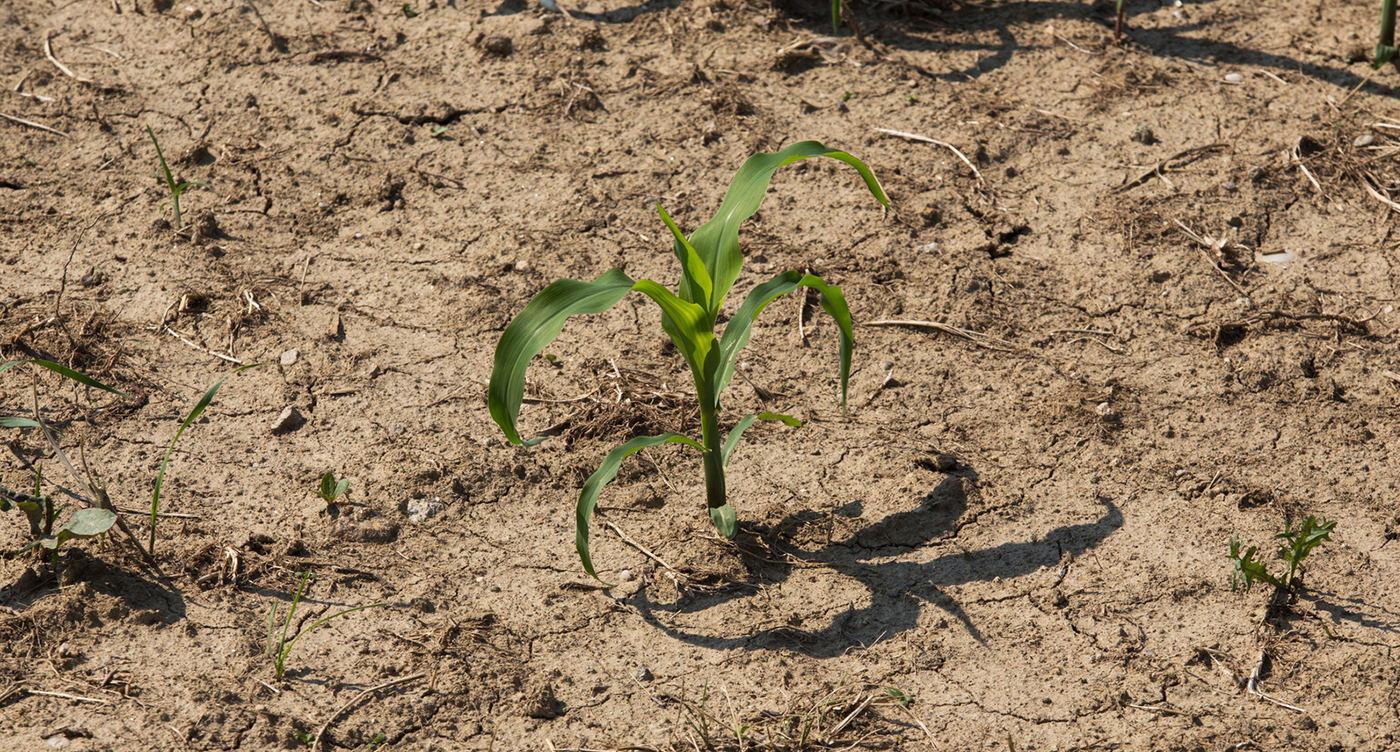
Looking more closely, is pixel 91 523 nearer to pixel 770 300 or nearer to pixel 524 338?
pixel 524 338

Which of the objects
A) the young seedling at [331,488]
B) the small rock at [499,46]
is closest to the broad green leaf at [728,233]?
the young seedling at [331,488]

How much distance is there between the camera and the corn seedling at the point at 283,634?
2080mm

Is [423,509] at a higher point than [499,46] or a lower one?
lower

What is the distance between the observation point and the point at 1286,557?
2.26 m

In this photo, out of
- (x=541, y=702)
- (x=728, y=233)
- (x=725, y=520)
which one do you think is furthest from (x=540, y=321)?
(x=541, y=702)

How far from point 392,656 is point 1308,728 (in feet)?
6.17

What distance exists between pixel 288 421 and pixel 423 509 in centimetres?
49

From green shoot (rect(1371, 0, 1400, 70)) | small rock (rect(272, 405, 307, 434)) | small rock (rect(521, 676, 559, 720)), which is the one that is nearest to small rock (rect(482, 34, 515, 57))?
small rock (rect(272, 405, 307, 434))

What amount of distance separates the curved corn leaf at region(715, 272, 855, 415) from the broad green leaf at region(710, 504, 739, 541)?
292 millimetres

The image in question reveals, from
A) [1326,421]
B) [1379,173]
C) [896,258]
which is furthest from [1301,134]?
[896,258]

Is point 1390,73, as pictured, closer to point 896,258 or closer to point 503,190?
point 896,258

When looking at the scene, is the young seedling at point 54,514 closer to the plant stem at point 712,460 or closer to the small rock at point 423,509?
the small rock at point 423,509

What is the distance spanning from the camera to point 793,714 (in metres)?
2.04

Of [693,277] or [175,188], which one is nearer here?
[693,277]
